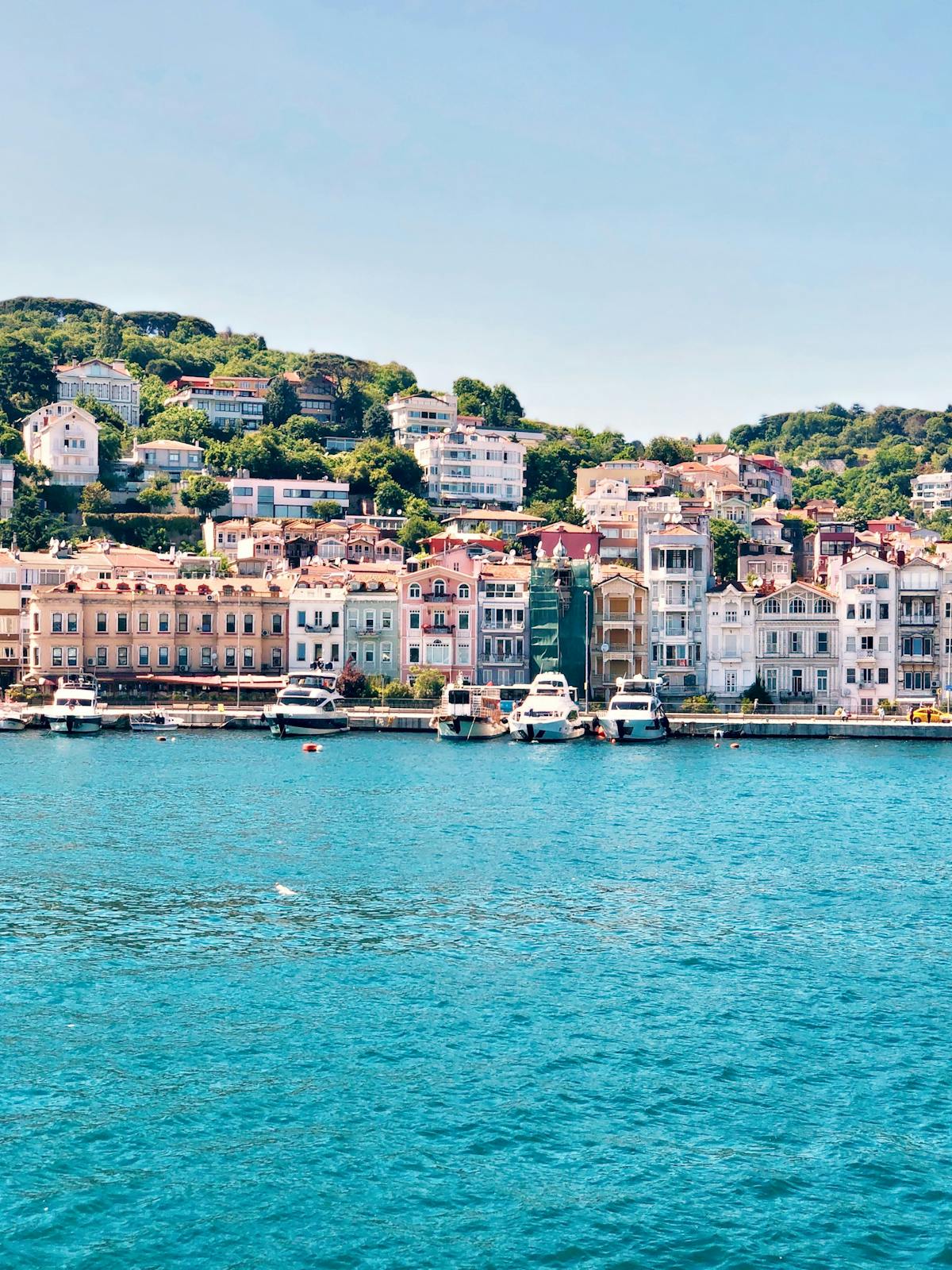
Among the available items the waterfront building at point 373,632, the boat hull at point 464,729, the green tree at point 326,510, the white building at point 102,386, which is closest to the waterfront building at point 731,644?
the boat hull at point 464,729

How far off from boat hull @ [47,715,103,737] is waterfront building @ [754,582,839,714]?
41.7m

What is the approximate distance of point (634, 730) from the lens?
89062 millimetres

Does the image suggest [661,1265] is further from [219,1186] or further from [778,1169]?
[219,1186]

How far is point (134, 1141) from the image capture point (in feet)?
78.5

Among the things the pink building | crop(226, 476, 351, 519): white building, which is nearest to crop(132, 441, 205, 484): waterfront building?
crop(226, 476, 351, 519): white building

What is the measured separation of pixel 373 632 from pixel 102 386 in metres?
81.5

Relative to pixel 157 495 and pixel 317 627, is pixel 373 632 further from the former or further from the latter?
pixel 157 495

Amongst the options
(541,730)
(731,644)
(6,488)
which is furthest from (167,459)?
(541,730)

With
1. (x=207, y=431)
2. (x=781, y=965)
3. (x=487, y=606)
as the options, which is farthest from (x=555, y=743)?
(x=207, y=431)

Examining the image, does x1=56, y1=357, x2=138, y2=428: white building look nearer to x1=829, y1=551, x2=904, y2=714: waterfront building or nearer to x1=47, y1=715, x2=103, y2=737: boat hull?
x1=47, y1=715, x2=103, y2=737: boat hull

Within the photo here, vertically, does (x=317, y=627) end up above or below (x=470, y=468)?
below

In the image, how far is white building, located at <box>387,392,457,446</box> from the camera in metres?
177

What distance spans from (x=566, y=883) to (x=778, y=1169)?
20.8 meters

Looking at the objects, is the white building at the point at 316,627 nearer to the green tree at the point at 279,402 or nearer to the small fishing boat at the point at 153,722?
the small fishing boat at the point at 153,722
